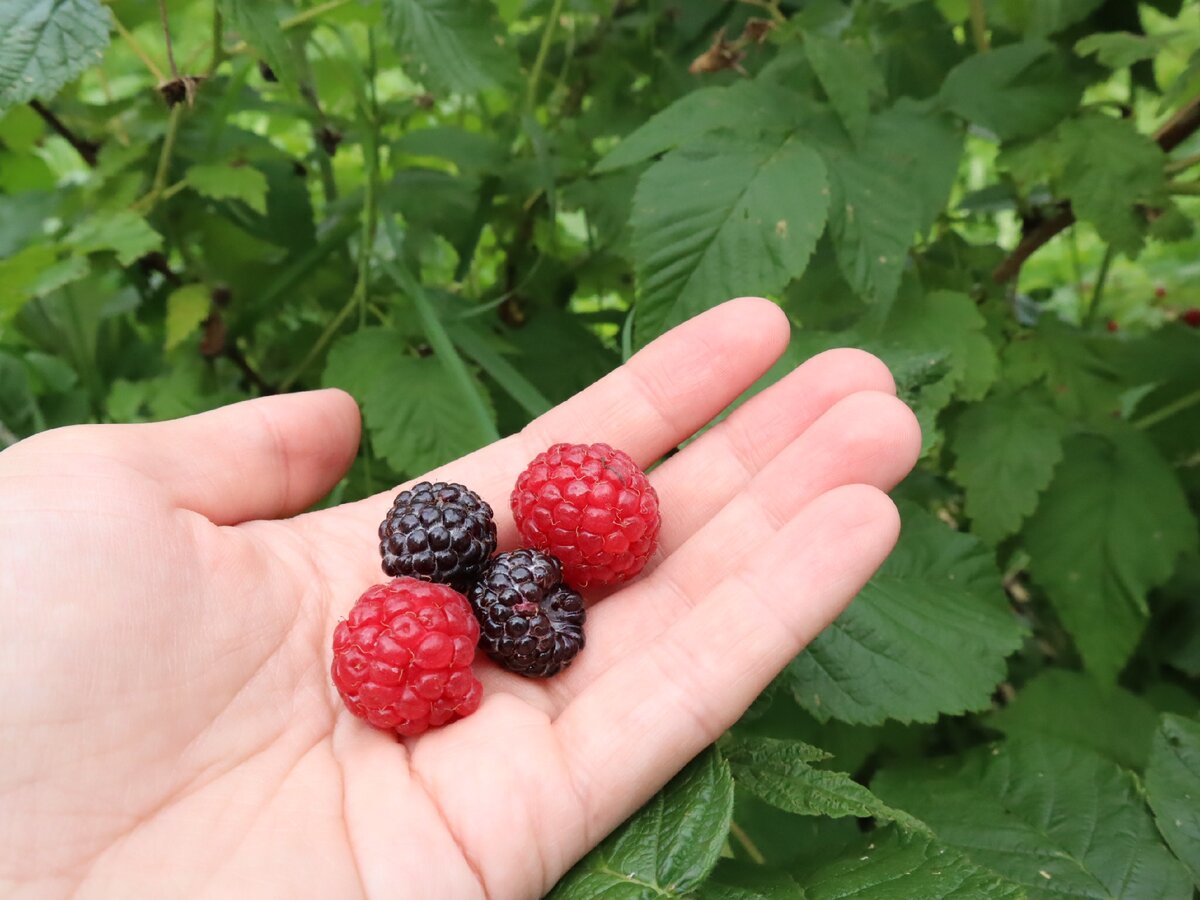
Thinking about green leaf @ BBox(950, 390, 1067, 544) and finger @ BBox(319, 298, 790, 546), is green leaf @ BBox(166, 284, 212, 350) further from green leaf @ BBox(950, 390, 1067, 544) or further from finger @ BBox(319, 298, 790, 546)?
green leaf @ BBox(950, 390, 1067, 544)

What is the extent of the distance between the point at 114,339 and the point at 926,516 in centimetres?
212

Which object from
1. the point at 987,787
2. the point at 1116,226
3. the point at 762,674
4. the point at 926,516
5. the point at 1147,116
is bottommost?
the point at 1147,116

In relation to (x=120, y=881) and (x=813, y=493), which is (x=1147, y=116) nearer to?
(x=813, y=493)

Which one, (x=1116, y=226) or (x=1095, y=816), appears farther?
(x=1116, y=226)

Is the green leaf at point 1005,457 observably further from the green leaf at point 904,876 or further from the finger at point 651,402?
the green leaf at point 904,876

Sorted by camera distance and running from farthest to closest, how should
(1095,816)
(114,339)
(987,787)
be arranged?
(114,339)
(987,787)
(1095,816)

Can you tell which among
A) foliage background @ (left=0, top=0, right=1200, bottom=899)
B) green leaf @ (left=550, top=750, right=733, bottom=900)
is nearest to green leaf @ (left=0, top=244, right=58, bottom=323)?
foliage background @ (left=0, top=0, right=1200, bottom=899)

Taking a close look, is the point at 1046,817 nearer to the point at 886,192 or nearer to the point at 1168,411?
the point at 886,192

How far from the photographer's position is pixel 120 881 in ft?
3.30

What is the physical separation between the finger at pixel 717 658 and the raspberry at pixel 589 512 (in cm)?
20

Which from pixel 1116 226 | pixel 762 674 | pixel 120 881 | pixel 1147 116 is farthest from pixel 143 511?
pixel 1147 116

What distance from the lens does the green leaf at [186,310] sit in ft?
6.10

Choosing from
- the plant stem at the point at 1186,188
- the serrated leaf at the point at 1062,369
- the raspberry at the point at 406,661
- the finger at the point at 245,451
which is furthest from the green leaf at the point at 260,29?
the plant stem at the point at 1186,188

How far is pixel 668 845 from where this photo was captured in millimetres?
988
